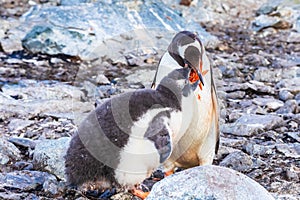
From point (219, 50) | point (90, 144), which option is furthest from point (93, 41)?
point (90, 144)

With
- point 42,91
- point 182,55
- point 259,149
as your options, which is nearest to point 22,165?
point 182,55

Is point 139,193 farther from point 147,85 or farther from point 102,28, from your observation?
point 102,28

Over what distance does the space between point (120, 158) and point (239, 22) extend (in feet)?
23.2

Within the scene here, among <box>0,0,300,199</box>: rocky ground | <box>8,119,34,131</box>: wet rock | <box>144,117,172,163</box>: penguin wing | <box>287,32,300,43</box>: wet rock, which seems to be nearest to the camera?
<box>144,117,172,163</box>: penguin wing

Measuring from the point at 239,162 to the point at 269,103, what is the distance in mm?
1696

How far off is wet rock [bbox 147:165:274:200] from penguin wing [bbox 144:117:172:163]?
11.7 inches

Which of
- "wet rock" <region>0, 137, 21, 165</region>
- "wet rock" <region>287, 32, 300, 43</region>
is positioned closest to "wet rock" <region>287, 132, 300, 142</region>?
"wet rock" <region>0, 137, 21, 165</region>

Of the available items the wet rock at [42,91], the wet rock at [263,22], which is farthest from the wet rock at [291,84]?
the wet rock at [263,22]

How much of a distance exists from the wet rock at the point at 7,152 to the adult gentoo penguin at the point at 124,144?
730 millimetres

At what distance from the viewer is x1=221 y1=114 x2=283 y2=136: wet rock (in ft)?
15.2

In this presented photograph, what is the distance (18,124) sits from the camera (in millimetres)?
4531

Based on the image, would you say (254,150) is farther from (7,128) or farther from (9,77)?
(9,77)

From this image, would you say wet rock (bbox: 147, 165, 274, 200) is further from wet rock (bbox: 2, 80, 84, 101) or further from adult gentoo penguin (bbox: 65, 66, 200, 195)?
wet rock (bbox: 2, 80, 84, 101)

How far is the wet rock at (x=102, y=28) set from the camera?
276 inches
